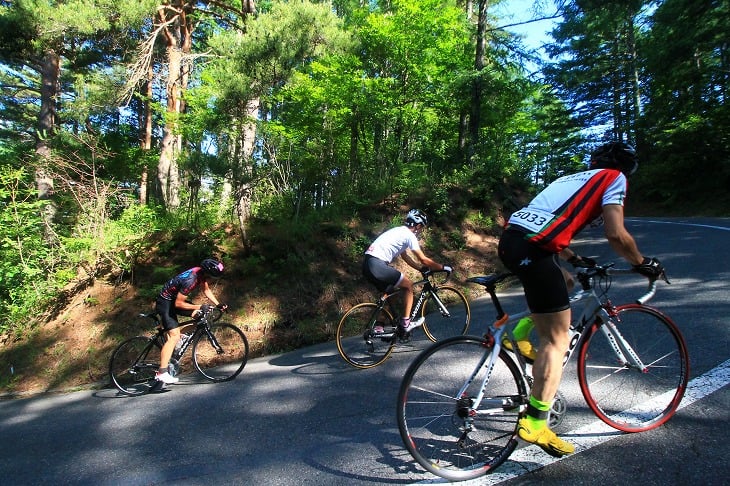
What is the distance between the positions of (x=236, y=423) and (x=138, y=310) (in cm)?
521

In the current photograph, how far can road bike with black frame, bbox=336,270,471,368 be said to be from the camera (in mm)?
5438

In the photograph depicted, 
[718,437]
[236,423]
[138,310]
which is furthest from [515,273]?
[138,310]

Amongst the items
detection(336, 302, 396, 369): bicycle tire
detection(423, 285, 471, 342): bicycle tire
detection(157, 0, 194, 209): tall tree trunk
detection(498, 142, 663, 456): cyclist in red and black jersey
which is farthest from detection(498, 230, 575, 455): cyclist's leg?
detection(157, 0, 194, 209): tall tree trunk

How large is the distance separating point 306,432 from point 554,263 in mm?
2580

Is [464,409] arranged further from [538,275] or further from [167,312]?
[167,312]

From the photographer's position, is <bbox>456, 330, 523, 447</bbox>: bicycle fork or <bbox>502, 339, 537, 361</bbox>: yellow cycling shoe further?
<bbox>502, 339, 537, 361</bbox>: yellow cycling shoe

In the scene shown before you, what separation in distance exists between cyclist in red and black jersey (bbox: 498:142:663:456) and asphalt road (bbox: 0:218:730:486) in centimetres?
43

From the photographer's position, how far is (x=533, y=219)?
8.73 ft

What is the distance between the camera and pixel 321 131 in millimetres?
11719

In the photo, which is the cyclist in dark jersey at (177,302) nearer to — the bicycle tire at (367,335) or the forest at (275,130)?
the bicycle tire at (367,335)

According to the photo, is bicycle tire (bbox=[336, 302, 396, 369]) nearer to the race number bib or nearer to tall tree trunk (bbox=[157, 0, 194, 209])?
the race number bib

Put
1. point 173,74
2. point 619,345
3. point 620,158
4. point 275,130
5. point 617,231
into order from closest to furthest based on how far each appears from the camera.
Result: point 617,231 → point 620,158 → point 619,345 → point 275,130 → point 173,74

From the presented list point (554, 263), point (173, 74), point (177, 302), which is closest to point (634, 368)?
point (554, 263)

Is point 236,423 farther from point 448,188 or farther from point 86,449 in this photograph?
point 448,188
